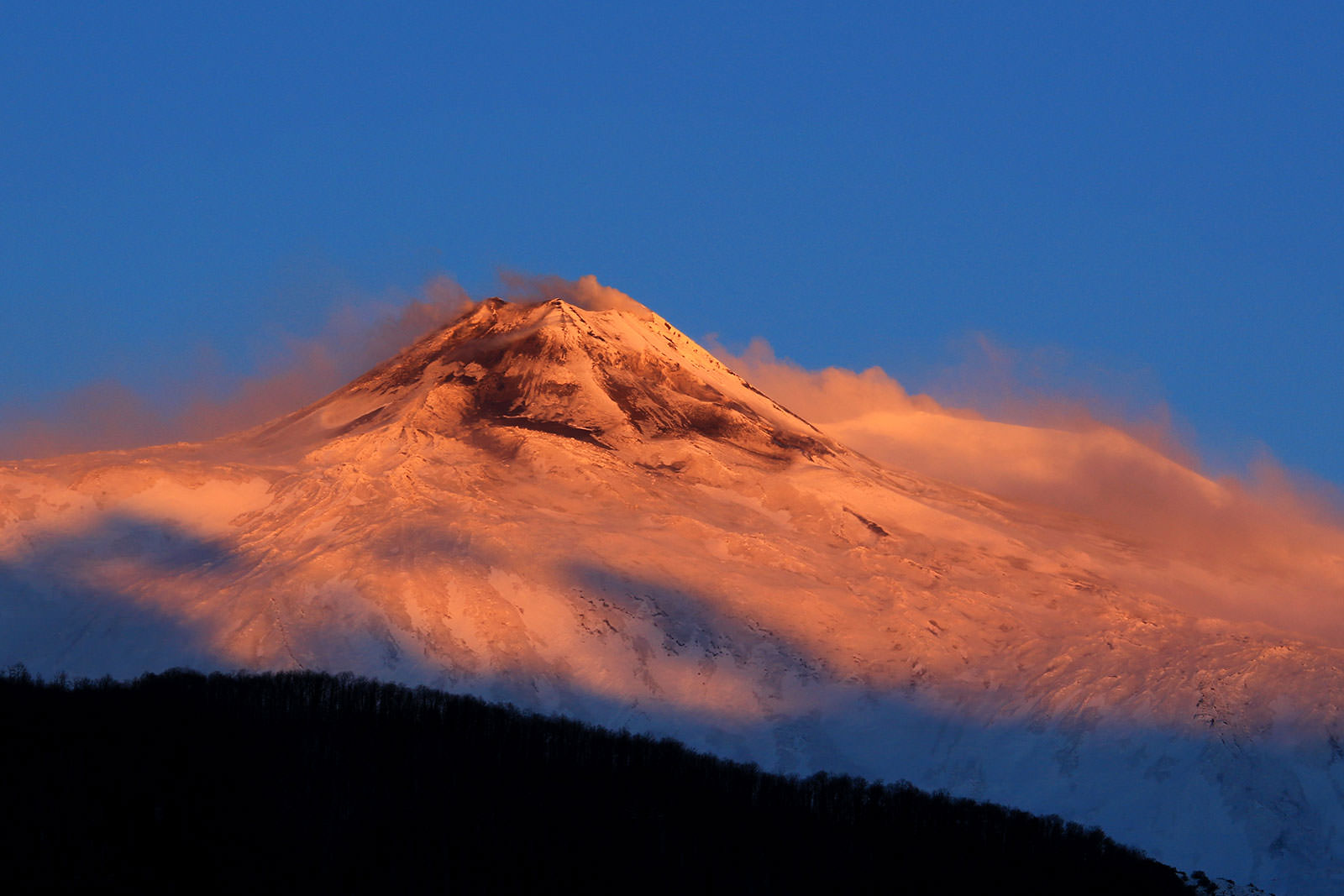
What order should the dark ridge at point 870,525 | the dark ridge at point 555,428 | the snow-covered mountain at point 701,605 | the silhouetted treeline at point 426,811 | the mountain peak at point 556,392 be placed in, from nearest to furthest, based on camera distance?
1. the silhouetted treeline at point 426,811
2. the snow-covered mountain at point 701,605
3. the dark ridge at point 870,525
4. the dark ridge at point 555,428
5. the mountain peak at point 556,392

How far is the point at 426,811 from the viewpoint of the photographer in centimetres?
8638

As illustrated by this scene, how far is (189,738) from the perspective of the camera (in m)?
92.4

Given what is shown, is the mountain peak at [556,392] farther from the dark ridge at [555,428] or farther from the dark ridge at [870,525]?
the dark ridge at [870,525]

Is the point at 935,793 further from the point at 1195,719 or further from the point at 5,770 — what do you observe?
Answer: the point at 5,770

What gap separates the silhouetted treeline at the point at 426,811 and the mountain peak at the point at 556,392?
5688 centimetres

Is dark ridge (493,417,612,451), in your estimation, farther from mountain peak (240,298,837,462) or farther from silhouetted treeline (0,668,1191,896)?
silhouetted treeline (0,668,1191,896)

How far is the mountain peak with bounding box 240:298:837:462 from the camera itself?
15925 cm

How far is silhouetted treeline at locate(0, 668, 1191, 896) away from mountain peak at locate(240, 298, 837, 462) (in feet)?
187

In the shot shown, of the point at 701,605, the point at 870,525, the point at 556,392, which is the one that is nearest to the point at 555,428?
the point at 556,392

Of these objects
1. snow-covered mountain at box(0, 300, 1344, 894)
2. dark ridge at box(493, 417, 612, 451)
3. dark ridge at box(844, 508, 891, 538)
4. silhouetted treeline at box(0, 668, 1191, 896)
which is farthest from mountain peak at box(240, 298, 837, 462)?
silhouetted treeline at box(0, 668, 1191, 896)

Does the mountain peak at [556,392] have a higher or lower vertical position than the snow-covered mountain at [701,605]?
higher

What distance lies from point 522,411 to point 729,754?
61075mm

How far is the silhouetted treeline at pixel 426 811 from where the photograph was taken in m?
79.6

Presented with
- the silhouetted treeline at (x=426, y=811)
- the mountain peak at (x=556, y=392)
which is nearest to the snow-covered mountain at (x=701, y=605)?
the mountain peak at (x=556, y=392)
